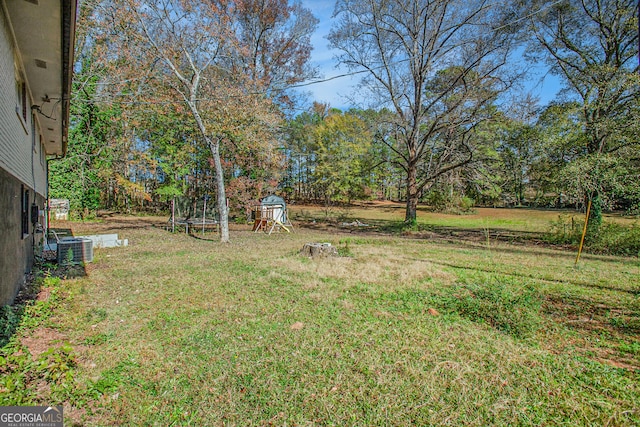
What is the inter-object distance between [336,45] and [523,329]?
15448 millimetres

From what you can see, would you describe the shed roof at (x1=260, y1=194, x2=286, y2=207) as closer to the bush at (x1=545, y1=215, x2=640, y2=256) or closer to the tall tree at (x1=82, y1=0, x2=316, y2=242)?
the tall tree at (x1=82, y1=0, x2=316, y2=242)

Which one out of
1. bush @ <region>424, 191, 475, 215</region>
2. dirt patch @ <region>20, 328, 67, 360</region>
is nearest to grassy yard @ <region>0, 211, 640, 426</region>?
dirt patch @ <region>20, 328, 67, 360</region>

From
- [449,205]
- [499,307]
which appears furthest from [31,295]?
[449,205]

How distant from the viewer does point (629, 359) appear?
3.21 metres

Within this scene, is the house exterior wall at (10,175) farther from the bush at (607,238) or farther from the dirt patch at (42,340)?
the bush at (607,238)

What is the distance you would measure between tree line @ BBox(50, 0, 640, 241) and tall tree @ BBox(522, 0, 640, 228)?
0.16ft

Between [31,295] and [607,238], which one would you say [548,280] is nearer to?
[607,238]

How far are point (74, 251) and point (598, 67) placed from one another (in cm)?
1737

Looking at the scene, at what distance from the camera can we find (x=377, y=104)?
52.4ft

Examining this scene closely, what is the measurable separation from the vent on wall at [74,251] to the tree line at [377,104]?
4.26m

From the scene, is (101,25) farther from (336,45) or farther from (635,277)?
(635,277)

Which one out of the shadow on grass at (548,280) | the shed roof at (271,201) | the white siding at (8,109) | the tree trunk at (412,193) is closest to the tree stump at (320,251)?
the shadow on grass at (548,280)

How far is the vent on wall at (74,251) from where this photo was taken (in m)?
7.01

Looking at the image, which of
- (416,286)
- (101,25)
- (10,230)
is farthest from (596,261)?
(101,25)
